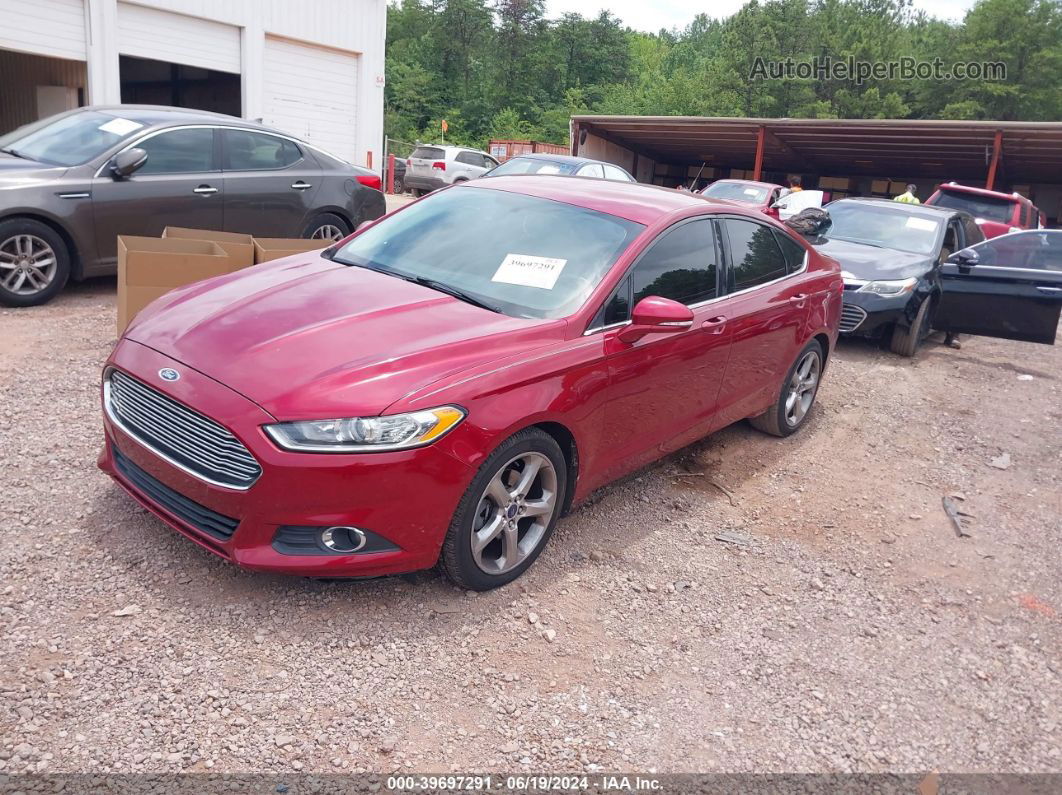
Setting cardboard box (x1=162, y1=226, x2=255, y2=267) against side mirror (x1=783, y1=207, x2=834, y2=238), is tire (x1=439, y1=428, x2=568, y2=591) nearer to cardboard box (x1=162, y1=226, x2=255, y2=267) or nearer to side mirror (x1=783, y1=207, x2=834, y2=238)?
cardboard box (x1=162, y1=226, x2=255, y2=267)

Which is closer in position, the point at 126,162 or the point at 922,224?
the point at 126,162

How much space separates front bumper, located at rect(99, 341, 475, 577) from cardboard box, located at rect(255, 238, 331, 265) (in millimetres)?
3124

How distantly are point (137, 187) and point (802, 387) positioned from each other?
558 centimetres

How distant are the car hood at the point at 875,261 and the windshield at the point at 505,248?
5269 mm

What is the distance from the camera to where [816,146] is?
80.9 ft

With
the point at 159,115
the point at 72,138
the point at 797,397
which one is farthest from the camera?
the point at 159,115

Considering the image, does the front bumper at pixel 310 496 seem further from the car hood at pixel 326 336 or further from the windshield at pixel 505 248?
the windshield at pixel 505 248

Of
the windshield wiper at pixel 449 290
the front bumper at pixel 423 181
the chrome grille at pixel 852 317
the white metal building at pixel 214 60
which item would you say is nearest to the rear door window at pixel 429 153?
the front bumper at pixel 423 181

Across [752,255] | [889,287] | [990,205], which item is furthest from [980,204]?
[752,255]

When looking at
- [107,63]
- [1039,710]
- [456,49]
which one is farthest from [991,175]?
[456,49]

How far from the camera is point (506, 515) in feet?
11.3

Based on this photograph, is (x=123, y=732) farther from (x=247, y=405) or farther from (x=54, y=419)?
(x=54, y=419)

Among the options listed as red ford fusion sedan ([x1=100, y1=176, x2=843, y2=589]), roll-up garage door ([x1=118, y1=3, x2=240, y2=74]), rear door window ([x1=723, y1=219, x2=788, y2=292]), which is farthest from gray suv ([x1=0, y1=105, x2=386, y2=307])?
roll-up garage door ([x1=118, y1=3, x2=240, y2=74])

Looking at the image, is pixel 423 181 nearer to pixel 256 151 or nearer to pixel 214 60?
pixel 214 60
